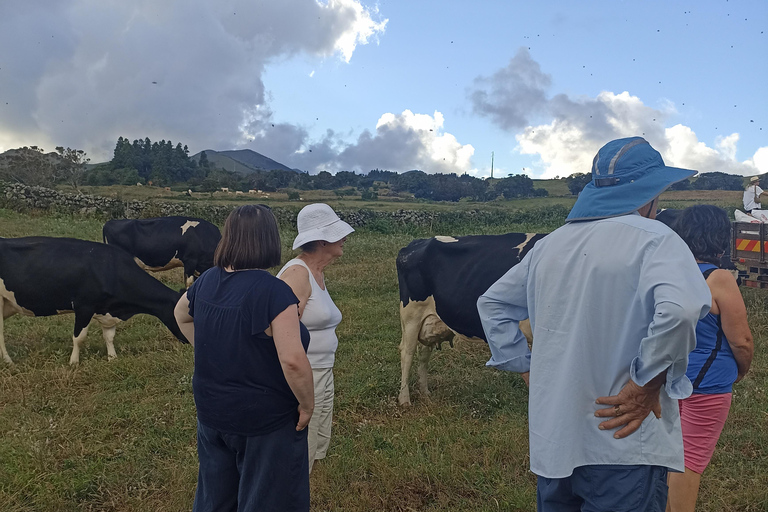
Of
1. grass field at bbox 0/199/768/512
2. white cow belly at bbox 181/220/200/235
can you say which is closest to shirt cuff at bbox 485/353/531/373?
grass field at bbox 0/199/768/512

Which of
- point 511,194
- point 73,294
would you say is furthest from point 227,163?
point 73,294

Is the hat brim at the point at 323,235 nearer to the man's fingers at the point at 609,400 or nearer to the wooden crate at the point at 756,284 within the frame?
the man's fingers at the point at 609,400

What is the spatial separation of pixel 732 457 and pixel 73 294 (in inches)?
296

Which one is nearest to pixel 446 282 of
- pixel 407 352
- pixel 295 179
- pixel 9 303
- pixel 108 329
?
pixel 407 352

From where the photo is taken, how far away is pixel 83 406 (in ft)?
18.4

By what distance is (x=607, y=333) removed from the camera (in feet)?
6.01

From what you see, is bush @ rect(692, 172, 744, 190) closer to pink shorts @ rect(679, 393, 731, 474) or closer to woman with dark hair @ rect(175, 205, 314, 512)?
pink shorts @ rect(679, 393, 731, 474)

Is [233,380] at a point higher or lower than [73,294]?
higher

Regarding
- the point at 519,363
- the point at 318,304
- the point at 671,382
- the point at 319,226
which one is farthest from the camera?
the point at 319,226

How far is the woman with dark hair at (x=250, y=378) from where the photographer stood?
234 cm

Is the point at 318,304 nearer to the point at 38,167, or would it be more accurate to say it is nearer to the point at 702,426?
the point at 702,426

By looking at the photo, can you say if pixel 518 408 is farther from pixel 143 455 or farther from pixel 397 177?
pixel 397 177

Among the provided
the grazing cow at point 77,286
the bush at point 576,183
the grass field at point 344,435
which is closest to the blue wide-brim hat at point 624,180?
the grass field at point 344,435

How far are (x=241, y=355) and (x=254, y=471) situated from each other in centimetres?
53
